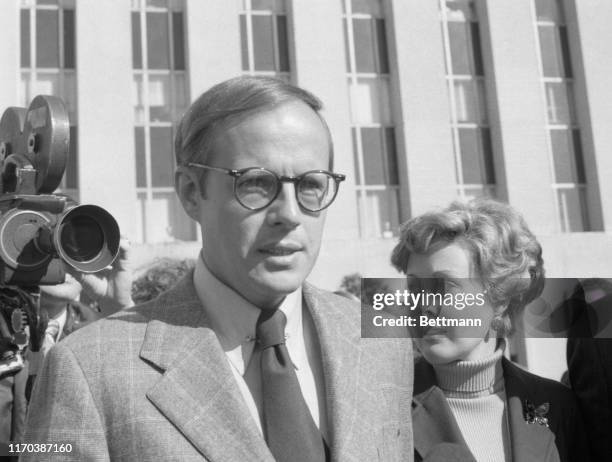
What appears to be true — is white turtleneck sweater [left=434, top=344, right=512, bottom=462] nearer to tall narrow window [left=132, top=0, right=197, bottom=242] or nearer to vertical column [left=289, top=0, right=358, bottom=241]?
vertical column [left=289, top=0, right=358, bottom=241]

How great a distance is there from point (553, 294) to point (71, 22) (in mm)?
16699

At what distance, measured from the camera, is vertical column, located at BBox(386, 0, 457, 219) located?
16531 millimetres

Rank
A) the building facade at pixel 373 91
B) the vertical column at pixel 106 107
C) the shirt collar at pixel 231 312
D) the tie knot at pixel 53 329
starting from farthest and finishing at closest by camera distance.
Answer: the building facade at pixel 373 91, the vertical column at pixel 106 107, the tie knot at pixel 53 329, the shirt collar at pixel 231 312

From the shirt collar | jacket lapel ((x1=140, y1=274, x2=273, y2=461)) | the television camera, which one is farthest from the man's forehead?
the television camera

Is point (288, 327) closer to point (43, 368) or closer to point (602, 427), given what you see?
point (43, 368)

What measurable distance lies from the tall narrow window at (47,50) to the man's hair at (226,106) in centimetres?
1567

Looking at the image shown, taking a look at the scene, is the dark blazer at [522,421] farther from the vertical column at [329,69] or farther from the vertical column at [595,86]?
the vertical column at [595,86]

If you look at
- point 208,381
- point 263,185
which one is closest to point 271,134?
point 263,185

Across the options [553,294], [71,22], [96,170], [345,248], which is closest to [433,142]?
[345,248]

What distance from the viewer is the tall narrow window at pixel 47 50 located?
16.3 metres

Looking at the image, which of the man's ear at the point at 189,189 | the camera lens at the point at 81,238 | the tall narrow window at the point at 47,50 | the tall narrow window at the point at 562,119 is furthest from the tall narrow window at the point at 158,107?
the man's ear at the point at 189,189

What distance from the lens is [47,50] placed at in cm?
1638

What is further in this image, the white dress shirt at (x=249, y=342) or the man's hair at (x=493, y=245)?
the man's hair at (x=493, y=245)

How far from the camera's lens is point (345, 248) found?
1516 cm
